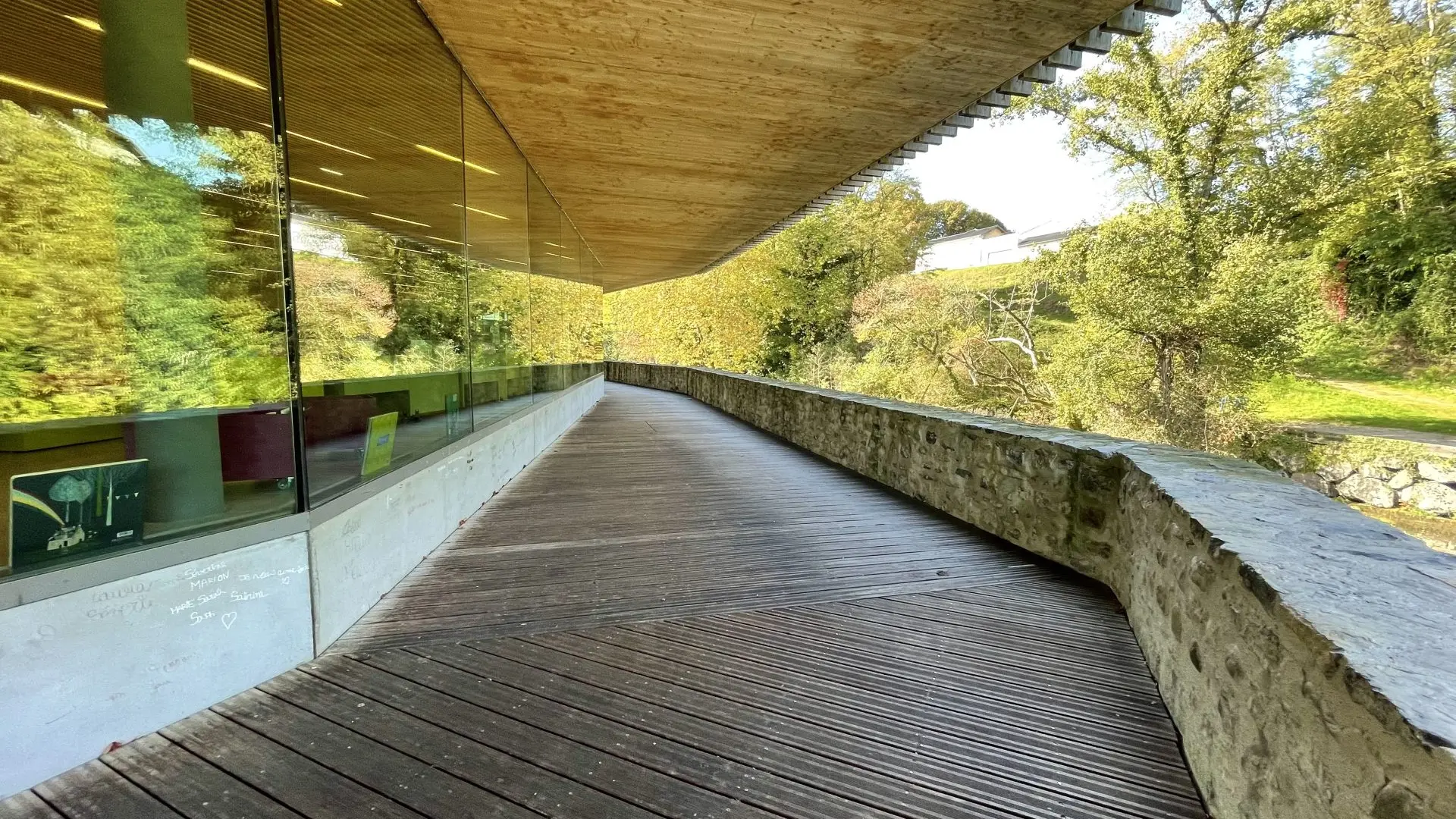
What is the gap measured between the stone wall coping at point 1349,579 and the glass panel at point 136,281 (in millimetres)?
2983

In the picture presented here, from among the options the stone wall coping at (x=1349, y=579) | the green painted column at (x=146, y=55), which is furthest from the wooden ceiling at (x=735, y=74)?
the stone wall coping at (x=1349, y=579)

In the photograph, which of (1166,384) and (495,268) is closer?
(495,268)

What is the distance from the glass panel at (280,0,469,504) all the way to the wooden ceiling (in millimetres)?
426

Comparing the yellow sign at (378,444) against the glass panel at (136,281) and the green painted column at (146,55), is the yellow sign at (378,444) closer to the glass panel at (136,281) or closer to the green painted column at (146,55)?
the glass panel at (136,281)

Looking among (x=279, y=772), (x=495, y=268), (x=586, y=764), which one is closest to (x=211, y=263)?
(x=279, y=772)

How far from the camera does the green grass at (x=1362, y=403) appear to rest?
11.2m

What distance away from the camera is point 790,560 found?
334 cm

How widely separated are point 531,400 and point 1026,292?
14.2 m

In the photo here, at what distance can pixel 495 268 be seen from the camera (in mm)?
5203

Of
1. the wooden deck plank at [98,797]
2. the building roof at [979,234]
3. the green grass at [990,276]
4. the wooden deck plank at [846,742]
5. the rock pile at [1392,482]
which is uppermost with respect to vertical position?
the building roof at [979,234]

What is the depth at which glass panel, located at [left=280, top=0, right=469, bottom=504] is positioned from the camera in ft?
8.68

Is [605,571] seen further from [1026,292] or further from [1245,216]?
[1026,292]

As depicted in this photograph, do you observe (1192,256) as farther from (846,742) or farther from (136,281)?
(136,281)

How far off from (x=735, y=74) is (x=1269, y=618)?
3.90m
